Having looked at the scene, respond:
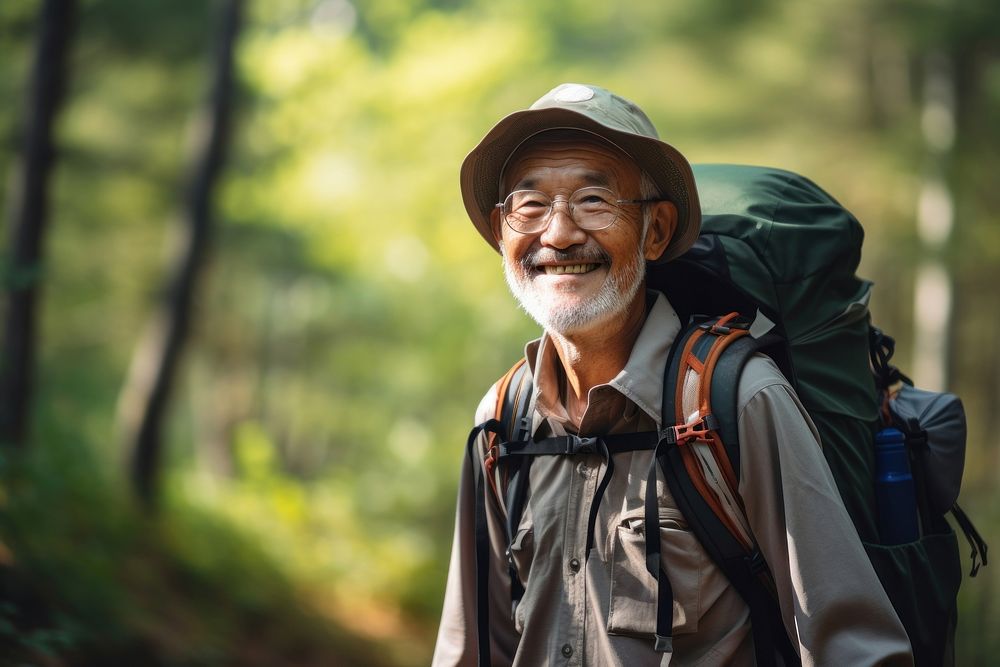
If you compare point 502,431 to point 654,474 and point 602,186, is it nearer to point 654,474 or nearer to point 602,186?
point 654,474

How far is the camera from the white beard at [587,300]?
8.23 feet

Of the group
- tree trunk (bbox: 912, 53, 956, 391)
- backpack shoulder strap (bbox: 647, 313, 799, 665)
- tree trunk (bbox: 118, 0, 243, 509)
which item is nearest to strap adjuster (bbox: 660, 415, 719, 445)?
backpack shoulder strap (bbox: 647, 313, 799, 665)

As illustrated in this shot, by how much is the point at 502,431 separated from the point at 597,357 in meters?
0.32

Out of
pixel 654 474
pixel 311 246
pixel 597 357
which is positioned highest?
pixel 311 246

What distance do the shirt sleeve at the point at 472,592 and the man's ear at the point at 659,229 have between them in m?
0.59

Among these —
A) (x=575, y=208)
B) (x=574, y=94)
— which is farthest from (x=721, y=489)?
(x=574, y=94)

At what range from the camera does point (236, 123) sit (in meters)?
11.7

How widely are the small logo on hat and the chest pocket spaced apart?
1034 millimetres

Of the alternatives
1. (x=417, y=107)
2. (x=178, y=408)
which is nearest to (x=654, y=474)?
(x=417, y=107)

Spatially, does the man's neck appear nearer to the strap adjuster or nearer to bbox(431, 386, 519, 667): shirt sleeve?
bbox(431, 386, 519, 667): shirt sleeve

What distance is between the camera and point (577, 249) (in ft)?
8.32

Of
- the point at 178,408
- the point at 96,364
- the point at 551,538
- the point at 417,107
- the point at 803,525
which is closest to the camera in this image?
the point at 803,525

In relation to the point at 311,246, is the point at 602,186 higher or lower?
lower

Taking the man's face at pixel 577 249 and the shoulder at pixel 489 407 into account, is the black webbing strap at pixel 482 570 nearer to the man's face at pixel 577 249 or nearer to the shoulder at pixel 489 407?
the shoulder at pixel 489 407
